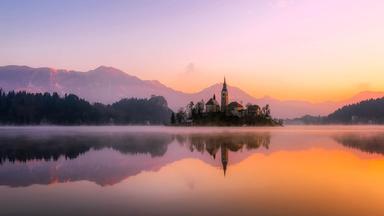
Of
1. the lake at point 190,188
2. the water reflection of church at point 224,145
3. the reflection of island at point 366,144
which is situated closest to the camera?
the lake at point 190,188

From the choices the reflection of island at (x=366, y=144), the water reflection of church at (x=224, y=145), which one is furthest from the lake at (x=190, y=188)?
the reflection of island at (x=366, y=144)

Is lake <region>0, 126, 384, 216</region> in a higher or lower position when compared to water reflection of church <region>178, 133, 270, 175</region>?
lower

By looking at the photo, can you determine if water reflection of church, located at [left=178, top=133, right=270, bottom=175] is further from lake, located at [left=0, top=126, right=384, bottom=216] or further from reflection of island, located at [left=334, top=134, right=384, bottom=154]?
reflection of island, located at [left=334, top=134, right=384, bottom=154]

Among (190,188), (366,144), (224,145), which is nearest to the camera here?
(190,188)

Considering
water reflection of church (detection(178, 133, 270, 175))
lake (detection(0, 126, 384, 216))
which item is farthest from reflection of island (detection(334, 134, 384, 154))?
lake (detection(0, 126, 384, 216))

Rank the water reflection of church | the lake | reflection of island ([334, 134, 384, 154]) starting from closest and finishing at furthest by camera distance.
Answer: the lake
the water reflection of church
reflection of island ([334, 134, 384, 154])

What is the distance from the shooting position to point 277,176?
28359mm

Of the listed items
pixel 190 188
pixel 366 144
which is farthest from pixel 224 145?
pixel 190 188

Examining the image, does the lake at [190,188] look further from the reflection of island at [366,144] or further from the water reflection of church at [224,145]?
the reflection of island at [366,144]

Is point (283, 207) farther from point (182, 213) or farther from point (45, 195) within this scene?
point (45, 195)

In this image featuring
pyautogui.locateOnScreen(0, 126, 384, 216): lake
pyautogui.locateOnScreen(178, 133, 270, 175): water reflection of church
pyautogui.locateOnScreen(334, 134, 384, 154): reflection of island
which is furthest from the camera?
pyautogui.locateOnScreen(334, 134, 384, 154): reflection of island

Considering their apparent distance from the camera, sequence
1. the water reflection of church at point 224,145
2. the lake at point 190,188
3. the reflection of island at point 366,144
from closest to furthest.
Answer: the lake at point 190,188, the water reflection of church at point 224,145, the reflection of island at point 366,144

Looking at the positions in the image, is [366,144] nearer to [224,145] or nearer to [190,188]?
[224,145]

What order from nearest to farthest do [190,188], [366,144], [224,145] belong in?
[190,188], [224,145], [366,144]
